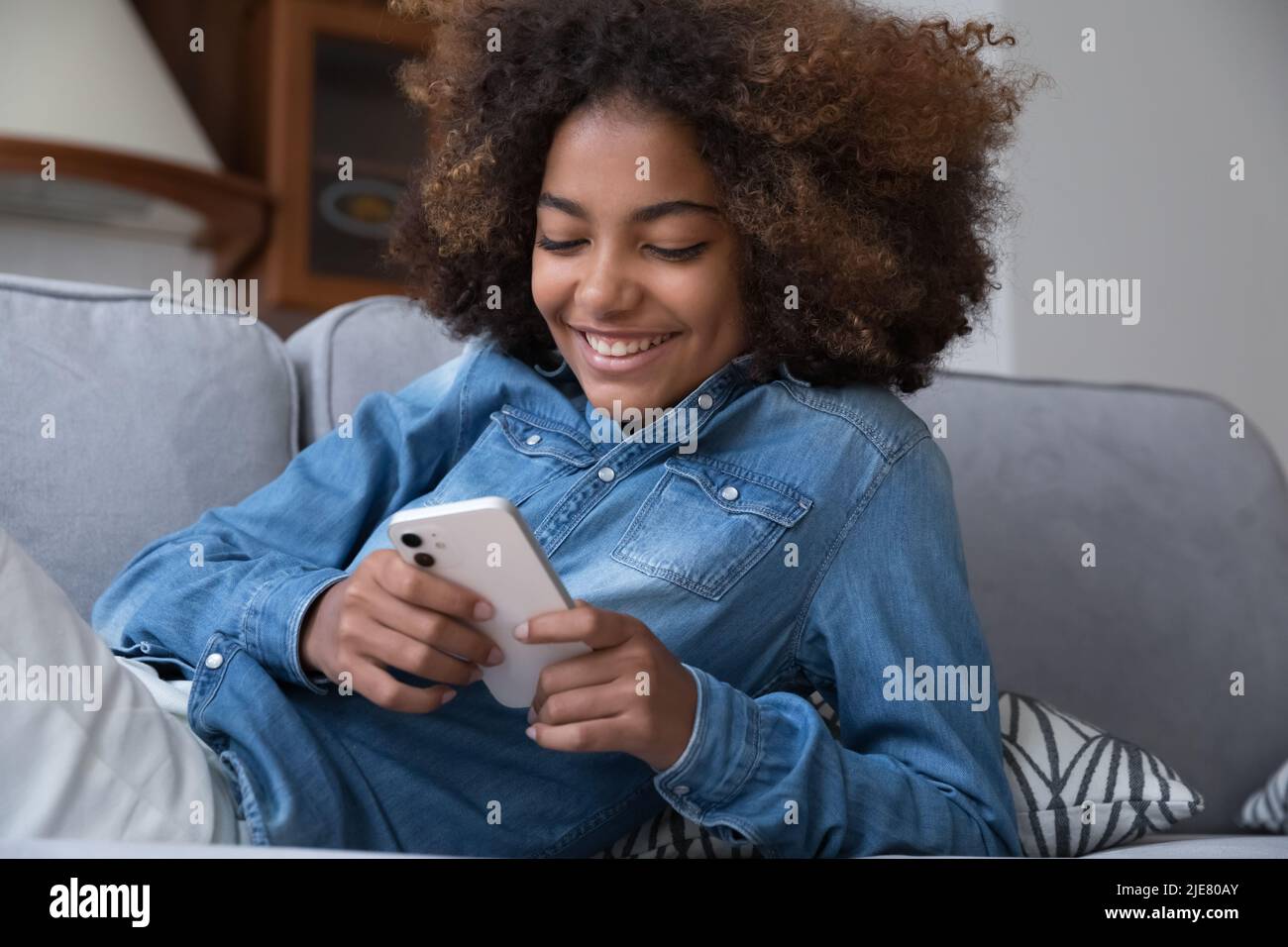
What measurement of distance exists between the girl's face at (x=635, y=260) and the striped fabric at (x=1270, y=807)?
727 mm

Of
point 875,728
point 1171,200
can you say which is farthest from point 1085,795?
point 1171,200

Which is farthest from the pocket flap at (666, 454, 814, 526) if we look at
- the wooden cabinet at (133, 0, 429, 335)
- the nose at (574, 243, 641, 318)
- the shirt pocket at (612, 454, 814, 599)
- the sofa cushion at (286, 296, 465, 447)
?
the wooden cabinet at (133, 0, 429, 335)

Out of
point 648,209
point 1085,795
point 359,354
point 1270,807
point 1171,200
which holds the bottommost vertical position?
point 1270,807

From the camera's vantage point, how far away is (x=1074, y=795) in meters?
1.01

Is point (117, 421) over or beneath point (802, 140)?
beneath

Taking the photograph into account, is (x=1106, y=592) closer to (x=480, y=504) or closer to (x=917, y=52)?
(x=917, y=52)

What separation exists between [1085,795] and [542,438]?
49 cm

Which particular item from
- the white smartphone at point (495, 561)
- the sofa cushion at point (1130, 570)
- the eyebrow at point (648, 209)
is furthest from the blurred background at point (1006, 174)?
the white smartphone at point (495, 561)

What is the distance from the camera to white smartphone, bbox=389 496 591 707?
2.38 ft

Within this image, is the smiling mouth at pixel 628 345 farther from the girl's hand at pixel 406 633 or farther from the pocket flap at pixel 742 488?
the girl's hand at pixel 406 633

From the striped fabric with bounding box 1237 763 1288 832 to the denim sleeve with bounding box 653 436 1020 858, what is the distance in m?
0.51

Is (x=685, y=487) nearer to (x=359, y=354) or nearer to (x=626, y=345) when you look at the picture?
(x=626, y=345)

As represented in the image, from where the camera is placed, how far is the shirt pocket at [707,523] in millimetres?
933
